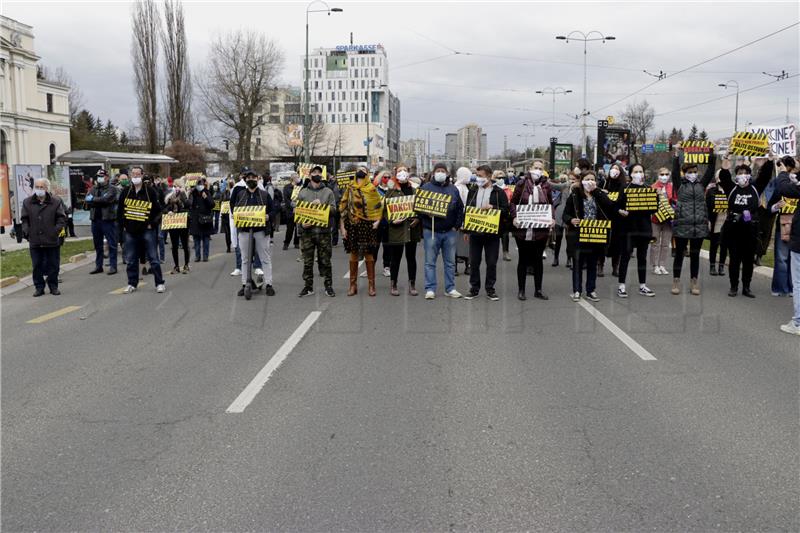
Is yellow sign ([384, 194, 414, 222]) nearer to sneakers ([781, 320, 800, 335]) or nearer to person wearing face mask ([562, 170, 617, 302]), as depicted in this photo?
person wearing face mask ([562, 170, 617, 302])

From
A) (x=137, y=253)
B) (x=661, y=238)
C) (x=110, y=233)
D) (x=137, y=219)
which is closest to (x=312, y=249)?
(x=137, y=219)

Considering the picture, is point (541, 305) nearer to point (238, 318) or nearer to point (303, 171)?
point (238, 318)

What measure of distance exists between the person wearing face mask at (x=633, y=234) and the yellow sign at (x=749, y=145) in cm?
258

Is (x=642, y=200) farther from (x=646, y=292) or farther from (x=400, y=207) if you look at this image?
(x=400, y=207)

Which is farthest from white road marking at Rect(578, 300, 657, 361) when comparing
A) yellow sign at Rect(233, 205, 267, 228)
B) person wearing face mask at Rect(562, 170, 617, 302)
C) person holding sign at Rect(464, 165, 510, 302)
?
yellow sign at Rect(233, 205, 267, 228)

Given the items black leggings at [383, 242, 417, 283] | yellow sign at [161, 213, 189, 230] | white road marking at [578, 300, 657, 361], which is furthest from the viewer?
yellow sign at [161, 213, 189, 230]

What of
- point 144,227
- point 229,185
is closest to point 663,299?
point 144,227

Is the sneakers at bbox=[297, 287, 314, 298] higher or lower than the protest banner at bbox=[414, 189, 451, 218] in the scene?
lower

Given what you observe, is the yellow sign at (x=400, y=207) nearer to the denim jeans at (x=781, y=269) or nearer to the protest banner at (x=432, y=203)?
the protest banner at (x=432, y=203)

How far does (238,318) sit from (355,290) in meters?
2.47

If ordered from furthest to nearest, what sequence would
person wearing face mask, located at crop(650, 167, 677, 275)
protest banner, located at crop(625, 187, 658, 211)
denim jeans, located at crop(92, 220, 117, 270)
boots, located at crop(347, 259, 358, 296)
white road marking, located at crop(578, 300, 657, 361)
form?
denim jeans, located at crop(92, 220, 117, 270) < person wearing face mask, located at crop(650, 167, 677, 275) < boots, located at crop(347, 259, 358, 296) < protest banner, located at crop(625, 187, 658, 211) < white road marking, located at crop(578, 300, 657, 361)

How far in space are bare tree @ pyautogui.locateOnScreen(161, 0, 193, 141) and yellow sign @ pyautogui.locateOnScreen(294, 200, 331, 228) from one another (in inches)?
2141

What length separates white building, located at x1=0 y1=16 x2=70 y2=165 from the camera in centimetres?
7025

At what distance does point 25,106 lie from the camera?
7381 centimetres
